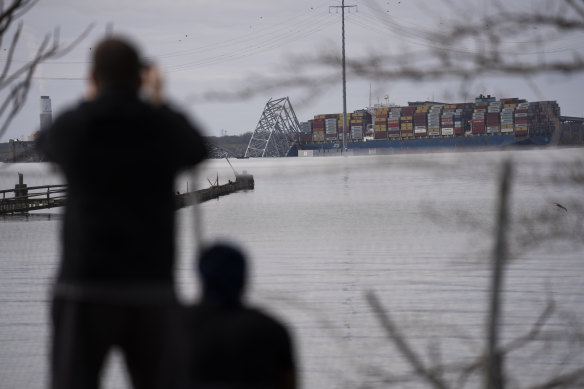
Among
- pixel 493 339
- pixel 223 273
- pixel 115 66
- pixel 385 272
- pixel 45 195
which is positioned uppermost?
pixel 115 66

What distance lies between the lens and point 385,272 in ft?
63.4

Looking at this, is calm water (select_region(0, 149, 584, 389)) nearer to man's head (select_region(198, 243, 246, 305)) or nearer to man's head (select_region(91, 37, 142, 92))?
man's head (select_region(198, 243, 246, 305))

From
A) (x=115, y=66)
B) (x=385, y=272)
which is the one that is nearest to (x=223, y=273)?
(x=115, y=66)

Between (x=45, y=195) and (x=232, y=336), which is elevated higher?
(x=232, y=336)

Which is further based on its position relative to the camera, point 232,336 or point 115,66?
point 115,66

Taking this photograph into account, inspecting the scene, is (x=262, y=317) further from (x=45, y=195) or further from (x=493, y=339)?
(x=45, y=195)

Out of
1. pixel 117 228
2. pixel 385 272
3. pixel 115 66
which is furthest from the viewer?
pixel 385 272

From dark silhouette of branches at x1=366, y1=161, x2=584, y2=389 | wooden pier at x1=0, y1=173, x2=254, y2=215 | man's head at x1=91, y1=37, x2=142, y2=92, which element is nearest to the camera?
dark silhouette of branches at x1=366, y1=161, x2=584, y2=389

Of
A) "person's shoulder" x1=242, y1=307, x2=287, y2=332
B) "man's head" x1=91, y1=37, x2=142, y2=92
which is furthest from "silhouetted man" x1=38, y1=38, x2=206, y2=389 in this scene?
"person's shoulder" x1=242, y1=307, x2=287, y2=332

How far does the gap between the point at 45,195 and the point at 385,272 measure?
27.1 meters

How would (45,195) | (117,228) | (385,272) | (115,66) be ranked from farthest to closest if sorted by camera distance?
(45,195), (385,272), (115,66), (117,228)

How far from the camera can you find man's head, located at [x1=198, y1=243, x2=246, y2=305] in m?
1.43

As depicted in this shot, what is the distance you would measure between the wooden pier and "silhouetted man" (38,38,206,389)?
3.6 inches

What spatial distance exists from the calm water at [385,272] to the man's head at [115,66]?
10.3 inches
